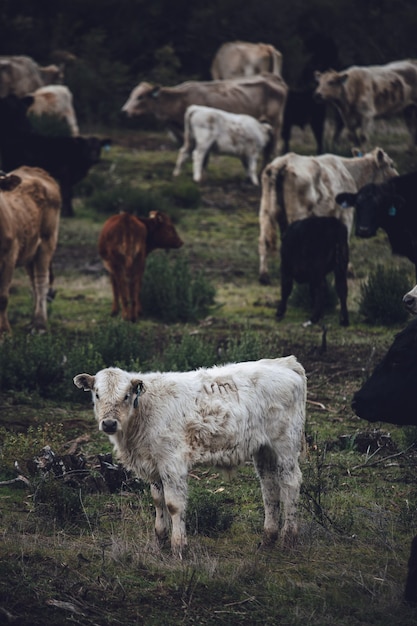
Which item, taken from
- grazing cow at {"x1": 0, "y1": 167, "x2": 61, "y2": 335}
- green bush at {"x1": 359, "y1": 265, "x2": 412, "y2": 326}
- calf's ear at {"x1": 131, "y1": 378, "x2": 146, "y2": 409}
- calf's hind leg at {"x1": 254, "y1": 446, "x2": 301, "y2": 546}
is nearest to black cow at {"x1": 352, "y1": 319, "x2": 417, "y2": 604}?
calf's hind leg at {"x1": 254, "y1": 446, "x2": 301, "y2": 546}

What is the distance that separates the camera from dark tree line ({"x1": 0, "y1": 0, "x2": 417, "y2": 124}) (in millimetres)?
28781

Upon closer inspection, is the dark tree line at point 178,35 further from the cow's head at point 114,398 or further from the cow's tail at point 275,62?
the cow's head at point 114,398

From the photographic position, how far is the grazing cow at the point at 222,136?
21.3 m

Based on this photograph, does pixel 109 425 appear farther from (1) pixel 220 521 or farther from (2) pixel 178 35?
(2) pixel 178 35

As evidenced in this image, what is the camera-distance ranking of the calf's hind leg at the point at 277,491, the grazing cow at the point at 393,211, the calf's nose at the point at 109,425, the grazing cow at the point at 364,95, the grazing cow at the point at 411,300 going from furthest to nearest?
the grazing cow at the point at 364,95, the grazing cow at the point at 393,211, the grazing cow at the point at 411,300, the calf's hind leg at the point at 277,491, the calf's nose at the point at 109,425

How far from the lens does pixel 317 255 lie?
13.7 m

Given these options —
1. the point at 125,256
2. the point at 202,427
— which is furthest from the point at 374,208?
the point at 202,427

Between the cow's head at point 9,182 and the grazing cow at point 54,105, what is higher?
the cow's head at point 9,182

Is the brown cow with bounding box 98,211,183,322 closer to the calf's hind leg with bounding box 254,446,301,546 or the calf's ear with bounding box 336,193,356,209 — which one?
the calf's ear with bounding box 336,193,356,209

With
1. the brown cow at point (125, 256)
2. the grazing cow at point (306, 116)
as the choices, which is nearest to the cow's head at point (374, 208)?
the brown cow at point (125, 256)

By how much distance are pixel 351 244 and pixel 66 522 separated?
11805mm

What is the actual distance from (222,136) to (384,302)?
8096 mm

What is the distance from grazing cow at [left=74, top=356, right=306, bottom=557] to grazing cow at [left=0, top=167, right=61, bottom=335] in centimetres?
605

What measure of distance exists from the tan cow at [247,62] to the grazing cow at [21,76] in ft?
13.7
